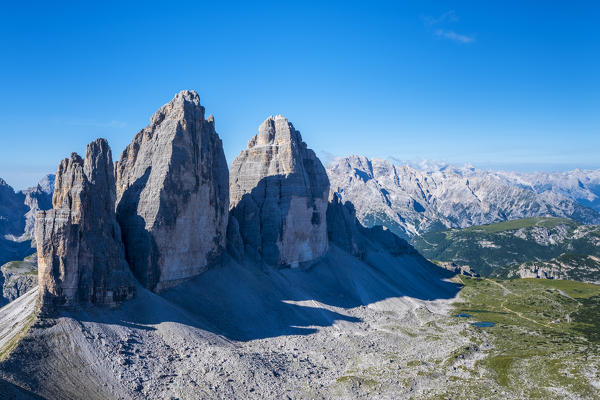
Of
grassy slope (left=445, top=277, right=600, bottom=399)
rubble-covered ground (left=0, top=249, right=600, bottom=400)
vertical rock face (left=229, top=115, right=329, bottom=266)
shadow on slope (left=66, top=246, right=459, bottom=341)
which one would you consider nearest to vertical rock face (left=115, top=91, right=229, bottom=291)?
shadow on slope (left=66, top=246, right=459, bottom=341)

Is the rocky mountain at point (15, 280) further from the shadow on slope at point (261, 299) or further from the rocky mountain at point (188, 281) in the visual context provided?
the shadow on slope at point (261, 299)

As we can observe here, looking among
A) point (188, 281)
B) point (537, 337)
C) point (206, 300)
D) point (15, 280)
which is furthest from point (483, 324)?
point (15, 280)

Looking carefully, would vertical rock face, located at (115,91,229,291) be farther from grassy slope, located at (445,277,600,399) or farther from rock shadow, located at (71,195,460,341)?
grassy slope, located at (445,277,600,399)

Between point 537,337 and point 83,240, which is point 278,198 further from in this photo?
point 537,337

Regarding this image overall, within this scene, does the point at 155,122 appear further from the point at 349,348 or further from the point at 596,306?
the point at 596,306

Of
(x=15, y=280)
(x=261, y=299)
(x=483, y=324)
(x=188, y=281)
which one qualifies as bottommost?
(x=483, y=324)

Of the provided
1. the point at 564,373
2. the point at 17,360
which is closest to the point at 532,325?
the point at 564,373
